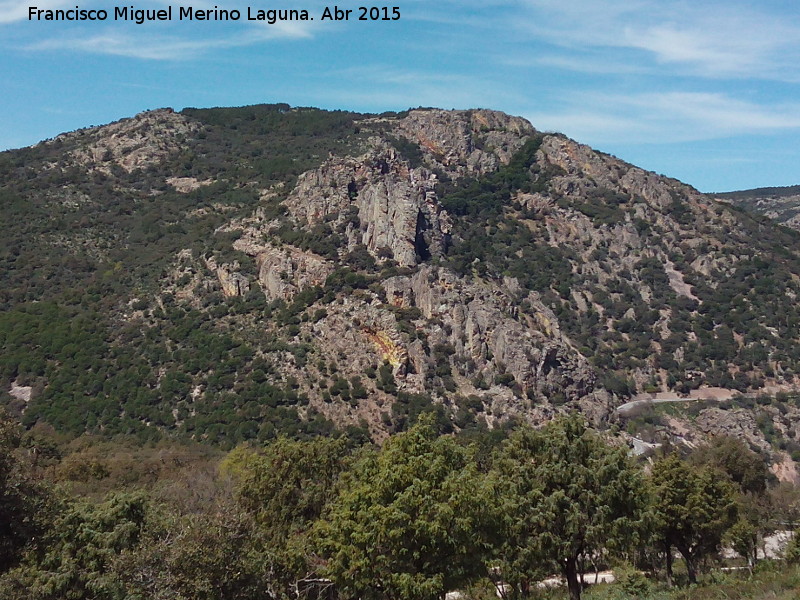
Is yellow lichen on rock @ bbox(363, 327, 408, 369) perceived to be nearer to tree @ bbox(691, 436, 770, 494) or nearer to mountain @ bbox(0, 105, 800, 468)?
mountain @ bbox(0, 105, 800, 468)

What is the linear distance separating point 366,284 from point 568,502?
166 ft

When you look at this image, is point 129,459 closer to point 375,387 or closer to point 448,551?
point 375,387

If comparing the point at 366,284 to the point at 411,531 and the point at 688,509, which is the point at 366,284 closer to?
the point at 688,509

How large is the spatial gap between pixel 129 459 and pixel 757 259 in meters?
87.7

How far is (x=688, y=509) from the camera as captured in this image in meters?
29.2

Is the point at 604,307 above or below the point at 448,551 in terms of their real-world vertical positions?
above

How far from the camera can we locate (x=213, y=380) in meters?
61.6

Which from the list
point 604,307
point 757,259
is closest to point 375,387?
point 604,307

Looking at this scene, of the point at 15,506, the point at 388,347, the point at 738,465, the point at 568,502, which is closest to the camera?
the point at 15,506

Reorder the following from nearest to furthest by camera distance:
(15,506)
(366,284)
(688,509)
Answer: (15,506) → (688,509) → (366,284)

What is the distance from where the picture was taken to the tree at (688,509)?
29.4 m

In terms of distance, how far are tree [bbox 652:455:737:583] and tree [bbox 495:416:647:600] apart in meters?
7.02

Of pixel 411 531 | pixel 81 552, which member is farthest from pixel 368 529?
pixel 81 552

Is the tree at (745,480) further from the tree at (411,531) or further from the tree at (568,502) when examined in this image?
the tree at (411,531)
